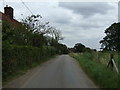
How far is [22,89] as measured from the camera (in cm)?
1241

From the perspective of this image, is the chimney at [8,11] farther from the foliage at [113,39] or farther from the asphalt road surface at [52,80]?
the asphalt road surface at [52,80]

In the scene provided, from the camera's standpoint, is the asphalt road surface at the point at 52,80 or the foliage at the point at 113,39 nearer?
the asphalt road surface at the point at 52,80

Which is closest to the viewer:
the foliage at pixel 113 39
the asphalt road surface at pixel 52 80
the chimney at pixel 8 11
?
the asphalt road surface at pixel 52 80

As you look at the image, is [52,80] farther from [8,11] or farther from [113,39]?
[8,11]

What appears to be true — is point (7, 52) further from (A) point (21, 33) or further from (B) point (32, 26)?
(B) point (32, 26)

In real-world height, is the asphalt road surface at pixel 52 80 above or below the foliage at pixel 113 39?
below

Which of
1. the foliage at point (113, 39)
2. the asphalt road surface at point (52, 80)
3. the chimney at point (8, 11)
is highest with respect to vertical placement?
the chimney at point (8, 11)

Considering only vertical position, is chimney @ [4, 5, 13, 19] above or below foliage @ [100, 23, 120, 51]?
above

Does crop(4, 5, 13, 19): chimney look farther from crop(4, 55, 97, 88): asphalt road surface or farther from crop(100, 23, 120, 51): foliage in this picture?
crop(4, 55, 97, 88): asphalt road surface

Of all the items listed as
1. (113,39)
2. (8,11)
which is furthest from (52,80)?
(8,11)

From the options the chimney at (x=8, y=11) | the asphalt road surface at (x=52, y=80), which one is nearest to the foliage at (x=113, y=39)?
the asphalt road surface at (x=52, y=80)

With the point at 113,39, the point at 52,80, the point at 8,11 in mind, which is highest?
the point at 8,11

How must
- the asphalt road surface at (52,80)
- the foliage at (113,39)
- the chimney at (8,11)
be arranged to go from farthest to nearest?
the chimney at (8,11) < the foliage at (113,39) < the asphalt road surface at (52,80)

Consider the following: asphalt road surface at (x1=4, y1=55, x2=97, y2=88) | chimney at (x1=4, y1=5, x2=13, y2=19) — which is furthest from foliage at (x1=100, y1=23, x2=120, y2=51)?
chimney at (x1=4, y1=5, x2=13, y2=19)
